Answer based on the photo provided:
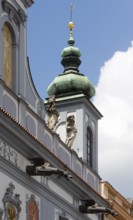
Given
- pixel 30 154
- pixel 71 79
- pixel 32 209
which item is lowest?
pixel 32 209

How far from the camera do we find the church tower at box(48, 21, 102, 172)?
95.5ft

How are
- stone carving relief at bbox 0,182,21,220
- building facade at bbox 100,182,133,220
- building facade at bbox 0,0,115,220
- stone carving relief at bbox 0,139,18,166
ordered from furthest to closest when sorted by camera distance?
building facade at bbox 100,182,133,220 → building facade at bbox 0,0,115,220 → stone carving relief at bbox 0,182,21,220 → stone carving relief at bbox 0,139,18,166

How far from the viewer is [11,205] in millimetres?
20344

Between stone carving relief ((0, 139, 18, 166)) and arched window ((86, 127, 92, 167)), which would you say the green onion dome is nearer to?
arched window ((86, 127, 92, 167))

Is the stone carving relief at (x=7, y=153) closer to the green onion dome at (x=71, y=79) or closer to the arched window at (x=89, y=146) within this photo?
the arched window at (x=89, y=146)

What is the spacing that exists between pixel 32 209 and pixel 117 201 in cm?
1507

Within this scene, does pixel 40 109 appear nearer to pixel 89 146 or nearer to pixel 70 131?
pixel 70 131

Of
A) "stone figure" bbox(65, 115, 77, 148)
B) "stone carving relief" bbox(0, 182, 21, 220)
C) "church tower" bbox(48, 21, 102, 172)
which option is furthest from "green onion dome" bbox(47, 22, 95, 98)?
"stone carving relief" bbox(0, 182, 21, 220)

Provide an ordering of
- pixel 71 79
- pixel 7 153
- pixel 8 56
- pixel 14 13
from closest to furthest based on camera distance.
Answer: pixel 7 153 < pixel 8 56 < pixel 14 13 < pixel 71 79

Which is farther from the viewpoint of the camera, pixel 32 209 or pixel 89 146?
pixel 89 146

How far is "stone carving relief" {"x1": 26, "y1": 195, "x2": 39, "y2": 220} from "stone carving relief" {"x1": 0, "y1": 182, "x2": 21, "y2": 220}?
724 mm

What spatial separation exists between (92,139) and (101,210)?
4.16 metres

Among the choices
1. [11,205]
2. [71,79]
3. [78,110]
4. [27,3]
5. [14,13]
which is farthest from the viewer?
[71,79]

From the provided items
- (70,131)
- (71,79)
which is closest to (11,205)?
(70,131)
